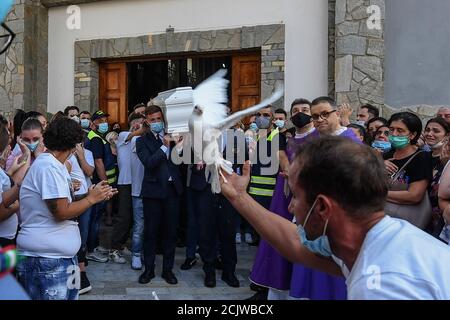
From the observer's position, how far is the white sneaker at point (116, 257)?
567 centimetres

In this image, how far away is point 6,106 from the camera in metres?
9.01

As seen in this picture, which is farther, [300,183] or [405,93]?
[405,93]

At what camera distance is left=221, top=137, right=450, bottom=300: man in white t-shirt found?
4.02ft

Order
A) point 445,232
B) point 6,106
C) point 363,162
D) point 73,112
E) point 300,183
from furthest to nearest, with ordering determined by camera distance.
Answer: point 6,106
point 73,112
point 445,232
point 300,183
point 363,162

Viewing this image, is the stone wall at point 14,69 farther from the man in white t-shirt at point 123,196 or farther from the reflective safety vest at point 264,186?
the reflective safety vest at point 264,186

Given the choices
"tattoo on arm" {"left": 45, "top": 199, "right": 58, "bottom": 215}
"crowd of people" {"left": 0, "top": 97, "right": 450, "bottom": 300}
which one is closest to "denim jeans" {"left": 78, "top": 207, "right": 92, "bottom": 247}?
"crowd of people" {"left": 0, "top": 97, "right": 450, "bottom": 300}

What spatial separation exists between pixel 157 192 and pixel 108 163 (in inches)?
59.6

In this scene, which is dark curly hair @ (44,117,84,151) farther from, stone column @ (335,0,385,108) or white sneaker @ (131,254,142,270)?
stone column @ (335,0,385,108)

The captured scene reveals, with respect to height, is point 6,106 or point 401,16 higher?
point 401,16

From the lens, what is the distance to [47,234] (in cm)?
280

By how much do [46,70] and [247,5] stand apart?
160 inches

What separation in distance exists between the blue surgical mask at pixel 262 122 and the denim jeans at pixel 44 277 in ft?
11.5
